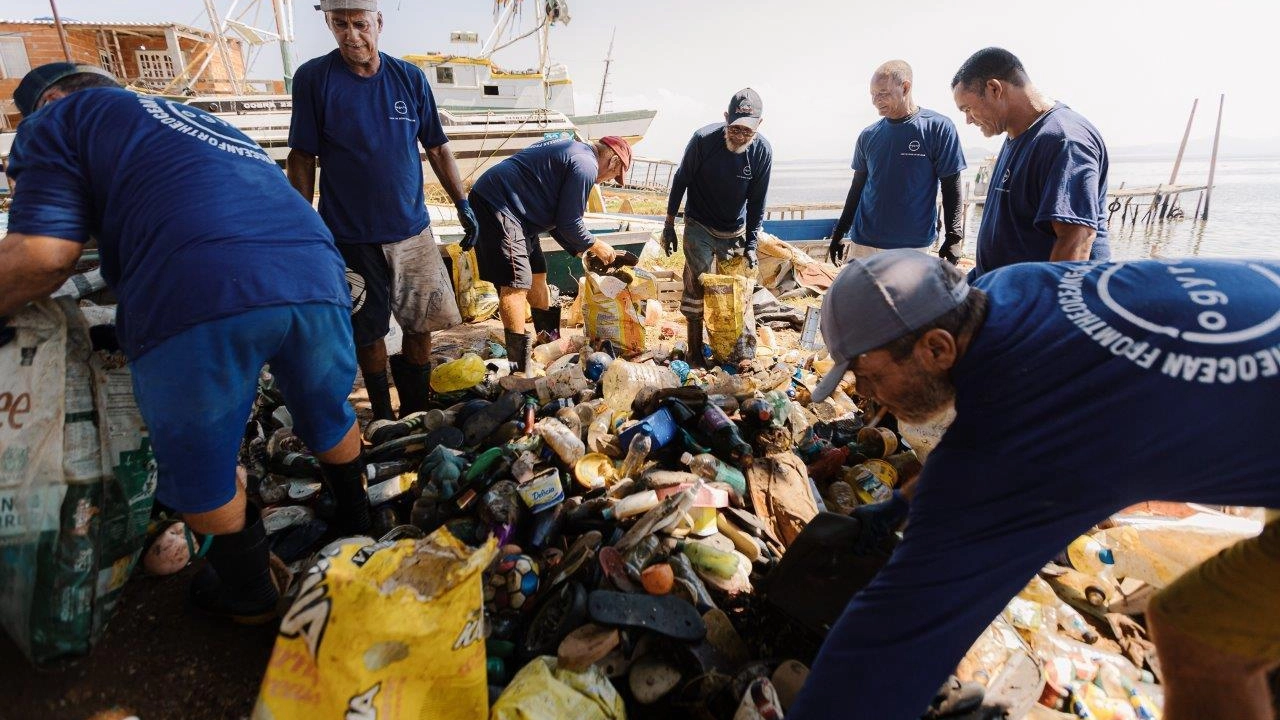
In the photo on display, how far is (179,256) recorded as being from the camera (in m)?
1.46

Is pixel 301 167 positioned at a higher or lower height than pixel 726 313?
higher

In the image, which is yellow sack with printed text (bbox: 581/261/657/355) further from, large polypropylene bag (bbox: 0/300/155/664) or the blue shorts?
large polypropylene bag (bbox: 0/300/155/664)

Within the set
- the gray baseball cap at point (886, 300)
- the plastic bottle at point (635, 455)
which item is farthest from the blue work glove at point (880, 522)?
the plastic bottle at point (635, 455)

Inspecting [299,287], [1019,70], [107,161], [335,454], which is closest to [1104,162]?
[1019,70]

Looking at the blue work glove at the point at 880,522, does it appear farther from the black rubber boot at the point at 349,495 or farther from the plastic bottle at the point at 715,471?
the black rubber boot at the point at 349,495

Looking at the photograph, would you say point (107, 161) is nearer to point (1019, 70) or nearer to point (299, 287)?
point (299, 287)

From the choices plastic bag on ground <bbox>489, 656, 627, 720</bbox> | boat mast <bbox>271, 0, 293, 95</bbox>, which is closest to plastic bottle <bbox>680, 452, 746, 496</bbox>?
plastic bag on ground <bbox>489, 656, 627, 720</bbox>

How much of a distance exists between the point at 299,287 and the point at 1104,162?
130 inches

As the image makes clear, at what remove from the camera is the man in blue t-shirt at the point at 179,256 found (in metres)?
1.46

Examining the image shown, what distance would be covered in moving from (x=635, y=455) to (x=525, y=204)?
2.10 metres

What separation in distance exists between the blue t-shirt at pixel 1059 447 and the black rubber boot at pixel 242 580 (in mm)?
1649

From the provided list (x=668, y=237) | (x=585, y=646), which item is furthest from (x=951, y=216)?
(x=585, y=646)

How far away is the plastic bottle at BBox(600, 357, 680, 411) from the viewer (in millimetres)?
3527

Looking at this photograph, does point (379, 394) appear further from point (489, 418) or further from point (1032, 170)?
point (1032, 170)
